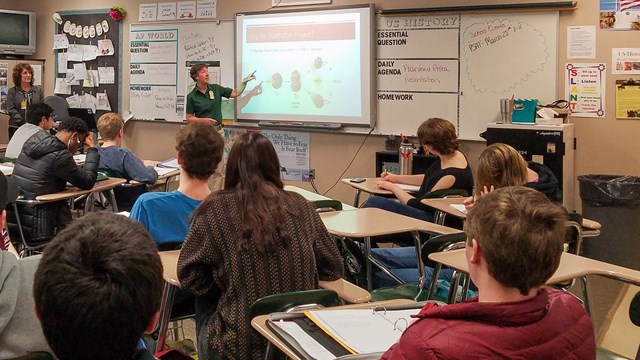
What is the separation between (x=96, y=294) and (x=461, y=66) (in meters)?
5.29

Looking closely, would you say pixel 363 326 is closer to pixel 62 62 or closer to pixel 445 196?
pixel 445 196

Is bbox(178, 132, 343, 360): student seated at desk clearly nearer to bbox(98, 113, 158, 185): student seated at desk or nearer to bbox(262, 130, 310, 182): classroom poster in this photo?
bbox(98, 113, 158, 185): student seated at desk

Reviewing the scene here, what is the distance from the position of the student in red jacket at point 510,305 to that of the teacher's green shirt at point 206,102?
5.83m

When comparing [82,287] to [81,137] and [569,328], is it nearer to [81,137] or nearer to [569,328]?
[569,328]

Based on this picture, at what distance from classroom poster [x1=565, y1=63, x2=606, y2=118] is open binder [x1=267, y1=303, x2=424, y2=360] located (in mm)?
4151

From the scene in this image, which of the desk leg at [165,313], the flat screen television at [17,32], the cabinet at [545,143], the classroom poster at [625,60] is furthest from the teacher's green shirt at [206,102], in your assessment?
the desk leg at [165,313]

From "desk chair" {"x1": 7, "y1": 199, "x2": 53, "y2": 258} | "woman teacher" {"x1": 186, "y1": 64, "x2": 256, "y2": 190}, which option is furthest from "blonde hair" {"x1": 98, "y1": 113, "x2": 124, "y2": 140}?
"woman teacher" {"x1": 186, "y1": 64, "x2": 256, "y2": 190}

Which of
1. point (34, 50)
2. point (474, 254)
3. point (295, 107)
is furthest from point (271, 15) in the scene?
point (474, 254)

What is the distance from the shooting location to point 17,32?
28.8 feet

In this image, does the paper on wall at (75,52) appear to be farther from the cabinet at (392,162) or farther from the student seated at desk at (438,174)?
the student seated at desk at (438,174)

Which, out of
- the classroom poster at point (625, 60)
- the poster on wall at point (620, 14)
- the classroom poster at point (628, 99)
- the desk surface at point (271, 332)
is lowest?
the desk surface at point (271, 332)

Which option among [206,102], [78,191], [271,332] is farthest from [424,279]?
[206,102]

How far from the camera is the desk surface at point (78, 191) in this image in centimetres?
419

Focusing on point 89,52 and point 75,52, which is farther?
point 75,52
